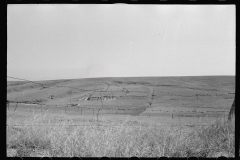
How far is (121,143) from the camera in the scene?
412 centimetres

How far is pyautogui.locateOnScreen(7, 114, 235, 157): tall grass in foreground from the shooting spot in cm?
400

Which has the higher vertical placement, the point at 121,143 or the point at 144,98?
the point at 121,143

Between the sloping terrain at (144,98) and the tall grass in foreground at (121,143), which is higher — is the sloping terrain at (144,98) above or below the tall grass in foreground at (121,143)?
below

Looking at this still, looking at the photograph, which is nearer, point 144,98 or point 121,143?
point 121,143

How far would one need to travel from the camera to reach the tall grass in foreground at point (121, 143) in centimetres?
400

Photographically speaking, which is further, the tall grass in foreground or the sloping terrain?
the sloping terrain

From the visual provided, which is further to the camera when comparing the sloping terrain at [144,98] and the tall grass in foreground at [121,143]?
the sloping terrain at [144,98]

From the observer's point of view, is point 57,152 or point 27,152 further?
point 27,152

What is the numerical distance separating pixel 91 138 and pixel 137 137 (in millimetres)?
965
